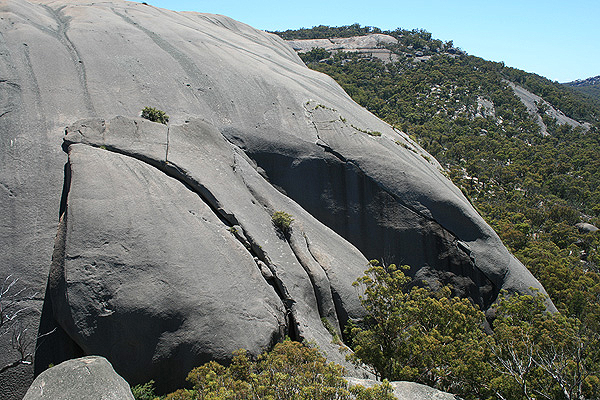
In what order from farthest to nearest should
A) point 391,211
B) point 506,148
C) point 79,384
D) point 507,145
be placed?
point 507,145
point 506,148
point 391,211
point 79,384

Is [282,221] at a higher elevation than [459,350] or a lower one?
higher

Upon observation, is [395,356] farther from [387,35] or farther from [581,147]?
[387,35]

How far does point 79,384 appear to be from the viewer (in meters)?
9.11

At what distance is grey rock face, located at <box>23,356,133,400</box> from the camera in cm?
884

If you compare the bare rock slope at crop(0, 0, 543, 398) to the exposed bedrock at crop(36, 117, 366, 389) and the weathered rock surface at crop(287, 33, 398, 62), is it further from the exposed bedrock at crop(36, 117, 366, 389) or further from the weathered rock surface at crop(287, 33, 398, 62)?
the weathered rock surface at crop(287, 33, 398, 62)

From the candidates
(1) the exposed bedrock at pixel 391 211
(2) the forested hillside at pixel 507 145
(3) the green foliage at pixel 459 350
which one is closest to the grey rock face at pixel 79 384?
(3) the green foliage at pixel 459 350

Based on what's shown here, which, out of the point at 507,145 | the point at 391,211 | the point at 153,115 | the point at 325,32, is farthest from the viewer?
the point at 325,32

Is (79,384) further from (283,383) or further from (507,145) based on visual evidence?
(507,145)

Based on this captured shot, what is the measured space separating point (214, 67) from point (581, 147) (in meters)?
95.1

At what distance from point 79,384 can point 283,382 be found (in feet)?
14.6

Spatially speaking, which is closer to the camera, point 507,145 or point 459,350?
point 459,350

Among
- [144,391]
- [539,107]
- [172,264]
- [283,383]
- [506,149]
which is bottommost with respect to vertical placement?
[144,391]

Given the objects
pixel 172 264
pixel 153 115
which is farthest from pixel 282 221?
pixel 153 115

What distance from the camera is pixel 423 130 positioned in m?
77.3
